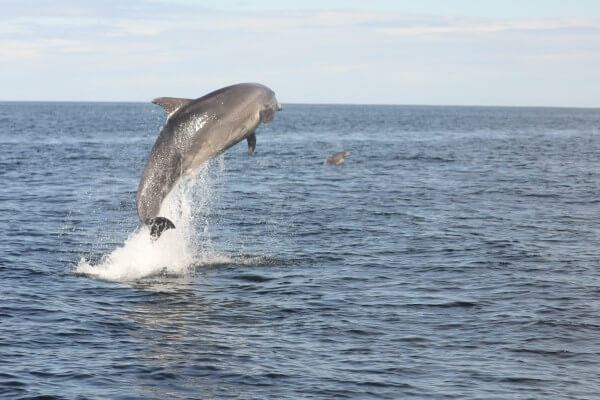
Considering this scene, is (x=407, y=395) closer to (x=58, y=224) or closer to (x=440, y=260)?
(x=440, y=260)

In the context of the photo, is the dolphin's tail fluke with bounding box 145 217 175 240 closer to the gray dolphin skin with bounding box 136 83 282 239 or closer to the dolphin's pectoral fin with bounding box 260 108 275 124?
the gray dolphin skin with bounding box 136 83 282 239

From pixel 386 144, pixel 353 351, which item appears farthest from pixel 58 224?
pixel 386 144

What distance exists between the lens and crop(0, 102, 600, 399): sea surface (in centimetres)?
1462

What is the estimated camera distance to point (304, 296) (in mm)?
19938

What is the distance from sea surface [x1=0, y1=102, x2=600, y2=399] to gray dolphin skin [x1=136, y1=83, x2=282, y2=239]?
100 centimetres

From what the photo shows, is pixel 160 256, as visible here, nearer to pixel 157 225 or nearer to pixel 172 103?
pixel 157 225

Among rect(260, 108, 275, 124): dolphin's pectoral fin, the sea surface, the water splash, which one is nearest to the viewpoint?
the sea surface

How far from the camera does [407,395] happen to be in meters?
14.0

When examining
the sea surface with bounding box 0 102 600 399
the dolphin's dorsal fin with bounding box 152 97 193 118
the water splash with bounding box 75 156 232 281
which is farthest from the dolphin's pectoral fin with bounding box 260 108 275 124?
the water splash with bounding box 75 156 232 281

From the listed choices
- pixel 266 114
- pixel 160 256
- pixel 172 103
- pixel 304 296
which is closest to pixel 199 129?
pixel 172 103

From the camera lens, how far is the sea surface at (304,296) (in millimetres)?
14617

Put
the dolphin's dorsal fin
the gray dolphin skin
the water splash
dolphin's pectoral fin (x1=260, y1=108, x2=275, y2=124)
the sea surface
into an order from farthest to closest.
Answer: the water splash < the dolphin's dorsal fin < the gray dolphin skin < dolphin's pectoral fin (x1=260, y1=108, x2=275, y2=124) < the sea surface

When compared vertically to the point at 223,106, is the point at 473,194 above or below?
below

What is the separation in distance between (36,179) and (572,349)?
3551 cm
